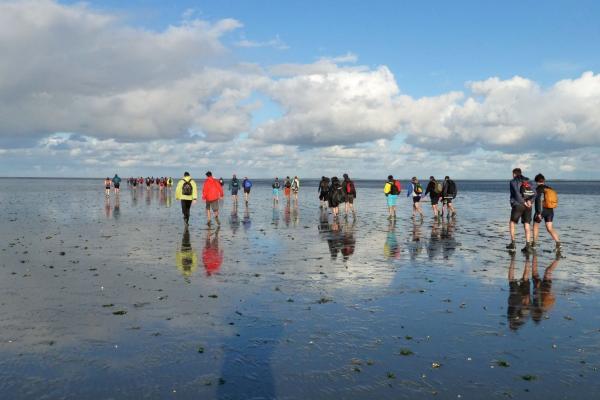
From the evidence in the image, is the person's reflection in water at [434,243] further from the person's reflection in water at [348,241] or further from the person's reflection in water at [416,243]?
the person's reflection in water at [348,241]

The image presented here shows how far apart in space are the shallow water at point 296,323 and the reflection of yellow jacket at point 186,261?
0.06 m

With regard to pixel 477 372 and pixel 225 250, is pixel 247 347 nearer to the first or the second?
pixel 477 372

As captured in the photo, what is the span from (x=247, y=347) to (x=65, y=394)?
257 cm

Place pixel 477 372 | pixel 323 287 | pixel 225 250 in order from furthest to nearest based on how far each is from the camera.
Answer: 1. pixel 225 250
2. pixel 323 287
3. pixel 477 372

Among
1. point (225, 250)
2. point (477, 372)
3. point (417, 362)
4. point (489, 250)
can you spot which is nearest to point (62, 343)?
point (417, 362)

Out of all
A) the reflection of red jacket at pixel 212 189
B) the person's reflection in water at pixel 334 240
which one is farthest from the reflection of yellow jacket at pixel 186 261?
the reflection of red jacket at pixel 212 189

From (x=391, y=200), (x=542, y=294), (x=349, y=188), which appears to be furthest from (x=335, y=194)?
(x=542, y=294)

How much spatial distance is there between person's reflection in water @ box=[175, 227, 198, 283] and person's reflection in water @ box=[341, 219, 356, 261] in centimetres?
479

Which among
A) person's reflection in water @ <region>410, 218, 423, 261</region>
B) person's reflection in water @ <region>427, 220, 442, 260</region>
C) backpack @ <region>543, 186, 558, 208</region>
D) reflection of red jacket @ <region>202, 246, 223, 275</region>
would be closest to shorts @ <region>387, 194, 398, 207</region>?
person's reflection in water @ <region>410, 218, 423, 261</region>

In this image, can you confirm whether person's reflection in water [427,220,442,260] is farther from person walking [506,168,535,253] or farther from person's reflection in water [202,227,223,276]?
person's reflection in water [202,227,223,276]

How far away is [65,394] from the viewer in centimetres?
602

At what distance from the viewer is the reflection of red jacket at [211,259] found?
46.2ft

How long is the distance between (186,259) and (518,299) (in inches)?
377

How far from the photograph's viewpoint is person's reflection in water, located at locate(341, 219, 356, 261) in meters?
17.0
